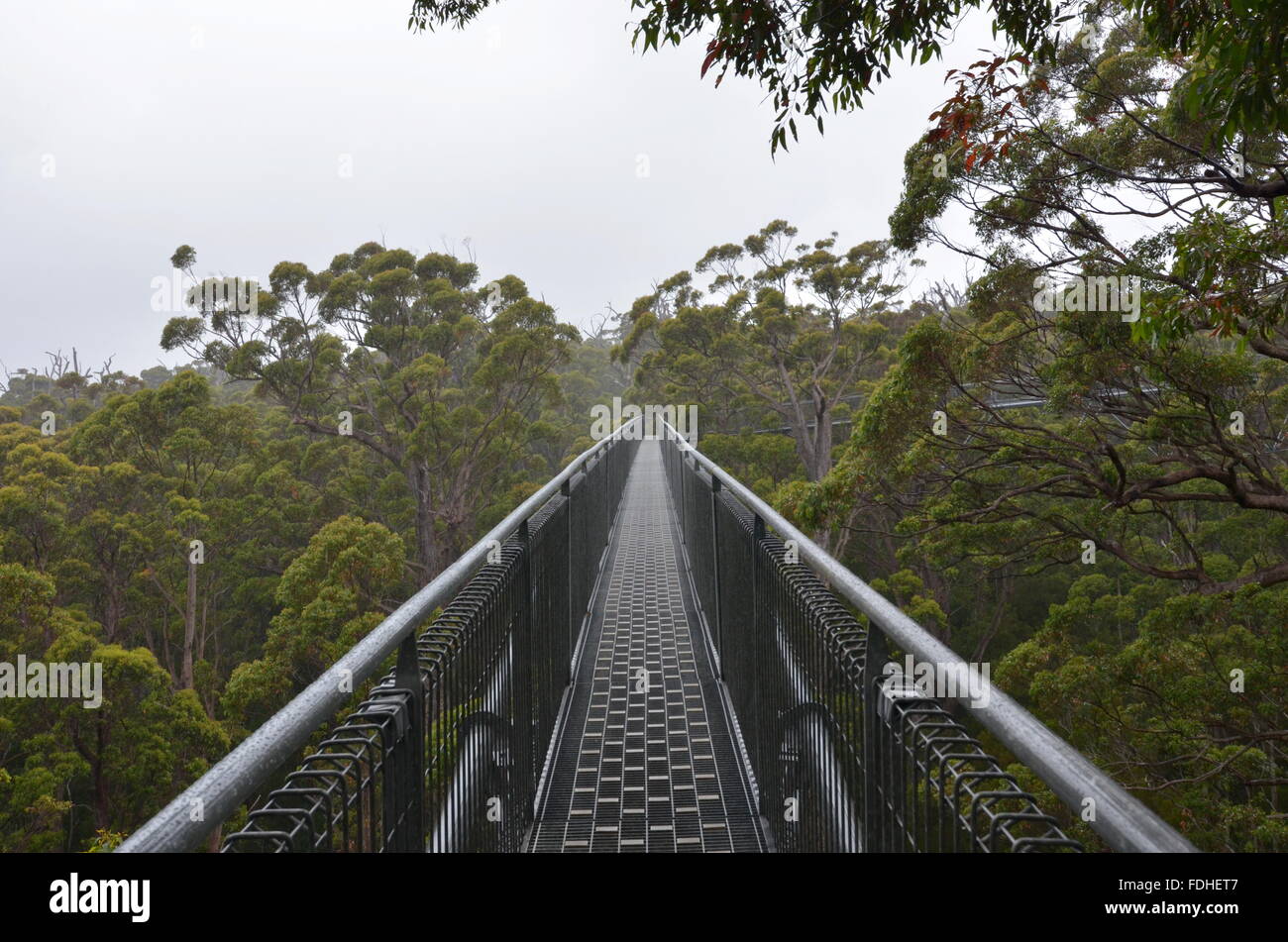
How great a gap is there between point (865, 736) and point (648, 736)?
2.50m

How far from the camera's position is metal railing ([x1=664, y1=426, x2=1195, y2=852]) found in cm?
121

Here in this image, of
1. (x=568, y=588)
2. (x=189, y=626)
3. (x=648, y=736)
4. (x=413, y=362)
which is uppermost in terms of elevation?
(x=413, y=362)

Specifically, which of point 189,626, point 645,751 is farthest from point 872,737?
point 189,626

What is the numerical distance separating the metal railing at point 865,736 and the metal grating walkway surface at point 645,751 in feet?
0.74

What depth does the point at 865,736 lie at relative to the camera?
202 cm

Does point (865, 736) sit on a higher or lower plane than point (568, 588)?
higher

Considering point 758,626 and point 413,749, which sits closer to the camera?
point 413,749

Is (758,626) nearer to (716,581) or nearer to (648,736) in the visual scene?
(648,736)

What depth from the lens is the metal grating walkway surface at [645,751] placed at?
3332 millimetres

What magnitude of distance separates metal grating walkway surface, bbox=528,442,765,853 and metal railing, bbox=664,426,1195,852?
227mm

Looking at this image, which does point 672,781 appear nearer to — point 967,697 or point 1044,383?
point 967,697

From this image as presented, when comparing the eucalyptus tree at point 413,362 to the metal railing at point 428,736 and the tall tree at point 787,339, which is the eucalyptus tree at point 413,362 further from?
the metal railing at point 428,736
